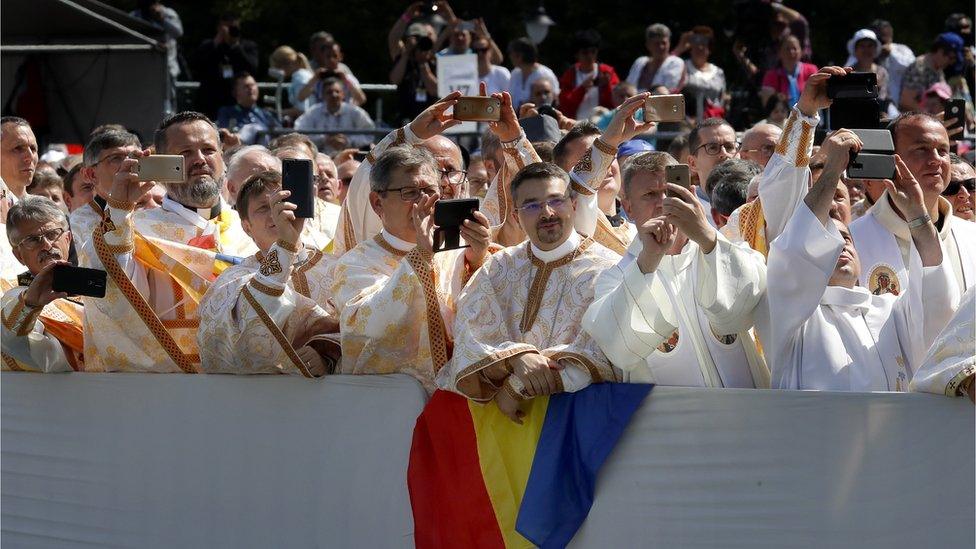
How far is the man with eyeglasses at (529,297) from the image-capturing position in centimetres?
535

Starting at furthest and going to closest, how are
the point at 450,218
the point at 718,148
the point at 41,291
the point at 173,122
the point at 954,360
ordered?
the point at 718,148 < the point at 173,122 < the point at 41,291 < the point at 450,218 < the point at 954,360

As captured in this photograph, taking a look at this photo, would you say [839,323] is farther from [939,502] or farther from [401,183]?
[401,183]

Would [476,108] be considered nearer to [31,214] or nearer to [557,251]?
[557,251]

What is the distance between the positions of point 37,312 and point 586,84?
6978 millimetres

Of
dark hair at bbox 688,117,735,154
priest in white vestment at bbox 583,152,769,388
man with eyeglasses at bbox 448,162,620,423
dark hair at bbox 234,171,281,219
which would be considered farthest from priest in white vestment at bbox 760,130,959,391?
dark hair at bbox 688,117,735,154

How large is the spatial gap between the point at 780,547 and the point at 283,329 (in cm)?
210

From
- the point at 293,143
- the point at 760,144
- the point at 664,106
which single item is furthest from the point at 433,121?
the point at 760,144

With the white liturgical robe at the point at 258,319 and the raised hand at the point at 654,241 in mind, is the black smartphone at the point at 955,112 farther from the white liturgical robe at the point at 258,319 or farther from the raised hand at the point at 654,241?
the white liturgical robe at the point at 258,319

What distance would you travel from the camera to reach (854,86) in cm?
537

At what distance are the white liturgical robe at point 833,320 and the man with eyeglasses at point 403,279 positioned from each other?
3.74ft

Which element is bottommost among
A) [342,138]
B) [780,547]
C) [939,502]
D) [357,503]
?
[342,138]

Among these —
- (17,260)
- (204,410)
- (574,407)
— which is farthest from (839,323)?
(17,260)

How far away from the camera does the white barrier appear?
4.68 meters

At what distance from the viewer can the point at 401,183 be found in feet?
19.7
